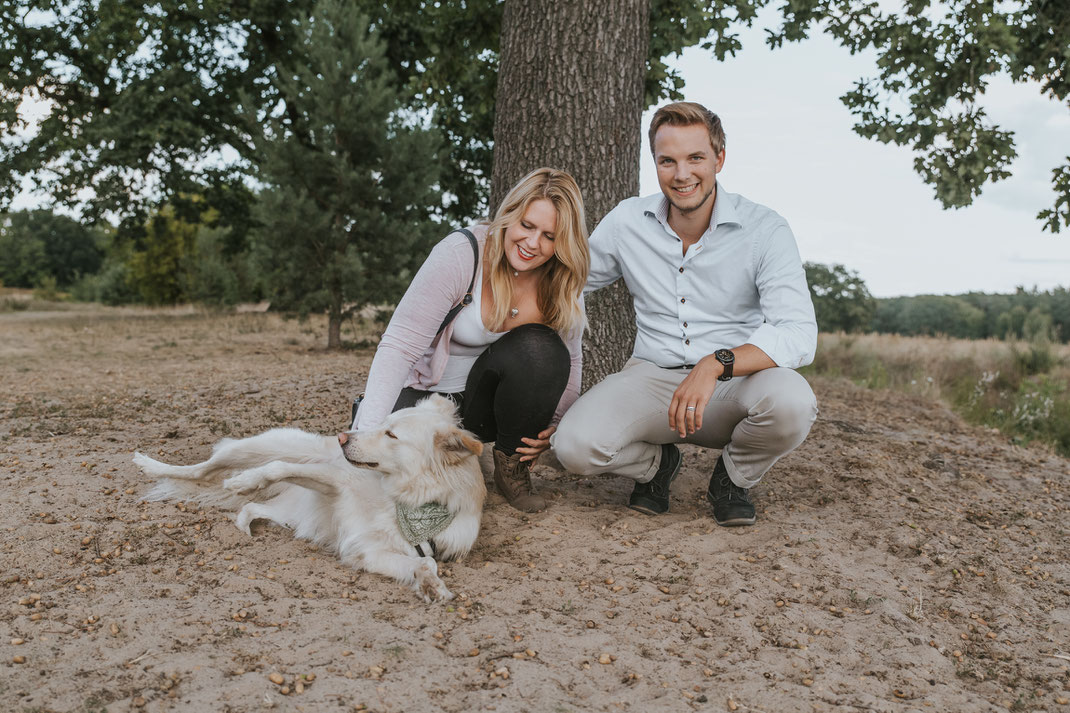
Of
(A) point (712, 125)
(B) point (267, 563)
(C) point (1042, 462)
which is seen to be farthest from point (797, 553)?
(C) point (1042, 462)

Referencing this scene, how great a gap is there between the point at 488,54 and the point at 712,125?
5074 millimetres

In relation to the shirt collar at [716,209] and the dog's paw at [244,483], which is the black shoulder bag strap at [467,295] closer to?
the shirt collar at [716,209]

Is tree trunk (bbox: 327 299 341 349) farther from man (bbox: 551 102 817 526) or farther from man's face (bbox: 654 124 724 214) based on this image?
man's face (bbox: 654 124 724 214)

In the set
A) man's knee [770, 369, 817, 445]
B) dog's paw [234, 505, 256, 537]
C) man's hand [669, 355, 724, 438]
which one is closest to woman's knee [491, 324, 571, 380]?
man's hand [669, 355, 724, 438]

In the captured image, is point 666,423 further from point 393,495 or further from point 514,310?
point 393,495

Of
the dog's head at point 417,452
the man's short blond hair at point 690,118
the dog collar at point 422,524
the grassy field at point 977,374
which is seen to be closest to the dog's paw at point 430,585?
the dog collar at point 422,524

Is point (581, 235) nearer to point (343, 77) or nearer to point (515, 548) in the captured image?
point (515, 548)

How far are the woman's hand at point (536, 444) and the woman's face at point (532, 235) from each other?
86 centimetres

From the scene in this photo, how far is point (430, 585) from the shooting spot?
2.88 metres

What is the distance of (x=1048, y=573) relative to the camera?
3508 millimetres

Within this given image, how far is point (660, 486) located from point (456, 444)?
1.26m

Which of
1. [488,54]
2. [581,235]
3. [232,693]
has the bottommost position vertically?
[232,693]

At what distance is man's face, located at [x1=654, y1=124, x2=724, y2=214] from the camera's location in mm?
3512

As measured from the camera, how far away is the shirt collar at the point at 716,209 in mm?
3656
